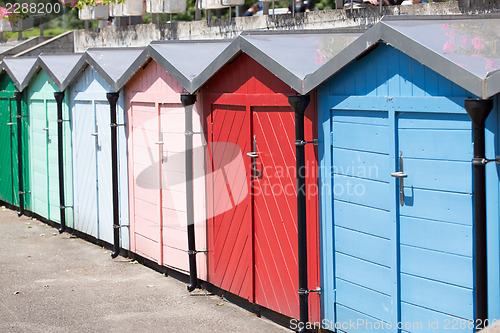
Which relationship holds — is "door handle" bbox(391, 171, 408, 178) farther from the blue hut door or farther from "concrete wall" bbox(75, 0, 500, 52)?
"concrete wall" bbox(75, 0, 500, 52)

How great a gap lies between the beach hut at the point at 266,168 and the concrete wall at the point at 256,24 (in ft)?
4.62

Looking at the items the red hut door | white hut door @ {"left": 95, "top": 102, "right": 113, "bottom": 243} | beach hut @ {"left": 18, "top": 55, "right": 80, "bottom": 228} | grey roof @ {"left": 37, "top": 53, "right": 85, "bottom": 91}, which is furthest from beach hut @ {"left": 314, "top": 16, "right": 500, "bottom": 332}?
beach hut @ {"left": 18, "top": 55, "right": 80, "bottom": 228}

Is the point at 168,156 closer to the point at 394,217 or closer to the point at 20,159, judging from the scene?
the point at 394,217

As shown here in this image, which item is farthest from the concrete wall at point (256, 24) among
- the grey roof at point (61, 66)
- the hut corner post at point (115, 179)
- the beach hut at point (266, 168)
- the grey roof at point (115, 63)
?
the hut corner post at point (115, 179)

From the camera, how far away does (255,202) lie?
7.48 metres

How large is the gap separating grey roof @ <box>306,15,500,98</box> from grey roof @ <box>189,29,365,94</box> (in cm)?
30

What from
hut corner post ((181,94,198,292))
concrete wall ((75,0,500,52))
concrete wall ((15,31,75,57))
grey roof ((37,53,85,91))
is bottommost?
A: hut corner post ((181,94,198,292))

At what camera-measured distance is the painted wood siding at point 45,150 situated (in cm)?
1198

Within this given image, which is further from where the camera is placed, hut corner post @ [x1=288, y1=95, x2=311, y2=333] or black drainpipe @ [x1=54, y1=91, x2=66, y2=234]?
black drainpipe @ [x1=54, y1=91, x2=66, y2=234]

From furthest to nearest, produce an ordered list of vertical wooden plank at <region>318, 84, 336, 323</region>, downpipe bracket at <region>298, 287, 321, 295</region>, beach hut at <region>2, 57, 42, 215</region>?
beach hut at <region>2, 57, 42, 215</region>, downpipe bracket at <region>298, 287, 321, 295</region>, vertical wooden plank at <region>318, 84, 336, 323</region>

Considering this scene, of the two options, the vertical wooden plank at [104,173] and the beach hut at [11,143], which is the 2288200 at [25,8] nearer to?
the beach hut at [11,143]

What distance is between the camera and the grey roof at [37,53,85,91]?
11180 millimetres

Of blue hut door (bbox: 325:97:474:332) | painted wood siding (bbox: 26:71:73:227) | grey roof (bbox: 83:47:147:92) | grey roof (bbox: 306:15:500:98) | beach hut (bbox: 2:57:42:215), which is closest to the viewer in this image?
grey roof (bbox: 306:15:500:98)

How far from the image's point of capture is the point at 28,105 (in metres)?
13.3
